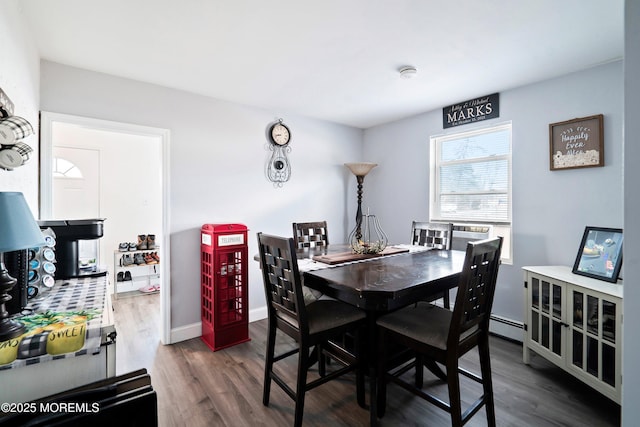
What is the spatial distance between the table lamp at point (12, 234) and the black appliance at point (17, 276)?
29 centimetres

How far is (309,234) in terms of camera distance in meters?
3.15

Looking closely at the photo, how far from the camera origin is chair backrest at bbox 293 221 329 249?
306 cm

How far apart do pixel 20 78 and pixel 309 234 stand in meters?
2.37

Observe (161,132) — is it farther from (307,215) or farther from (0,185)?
(307,215)

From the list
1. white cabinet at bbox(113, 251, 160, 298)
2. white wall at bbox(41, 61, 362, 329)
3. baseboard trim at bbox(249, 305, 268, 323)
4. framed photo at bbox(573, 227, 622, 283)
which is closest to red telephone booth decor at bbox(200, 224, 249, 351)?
white wall at bbox(41, 61, 362, 329)

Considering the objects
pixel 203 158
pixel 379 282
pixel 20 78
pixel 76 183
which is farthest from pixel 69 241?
pixel 76 183

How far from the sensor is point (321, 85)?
286 cm

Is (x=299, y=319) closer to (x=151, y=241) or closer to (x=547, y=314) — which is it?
(x=547, y=314)

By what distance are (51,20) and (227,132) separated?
1.56 meters

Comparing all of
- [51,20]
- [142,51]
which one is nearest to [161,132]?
[142,51]

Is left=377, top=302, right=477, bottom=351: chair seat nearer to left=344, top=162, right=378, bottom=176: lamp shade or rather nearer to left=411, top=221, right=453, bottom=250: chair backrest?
left=411, top=221, right=453, bottom=250: chair backrest

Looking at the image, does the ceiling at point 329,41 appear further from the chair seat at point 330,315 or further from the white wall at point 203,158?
the chair seat at point 330,315

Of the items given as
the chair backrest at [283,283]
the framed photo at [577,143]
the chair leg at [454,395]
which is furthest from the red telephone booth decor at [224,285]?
the framed photo at [577,143]

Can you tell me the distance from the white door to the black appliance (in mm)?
3443
